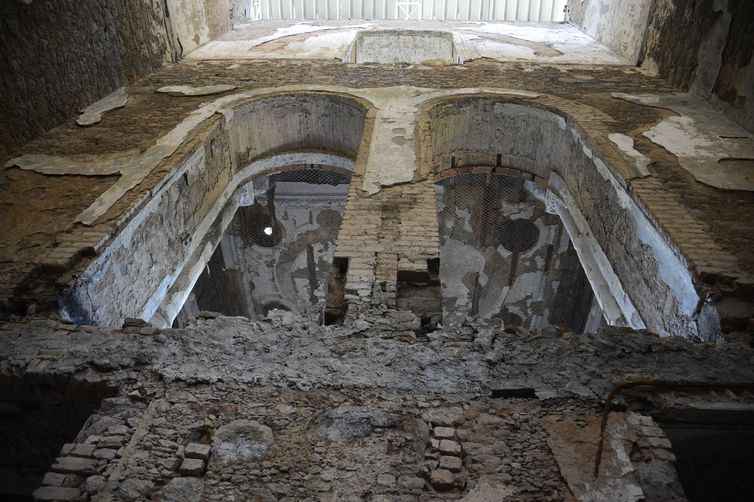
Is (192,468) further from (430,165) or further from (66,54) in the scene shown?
(66,54)

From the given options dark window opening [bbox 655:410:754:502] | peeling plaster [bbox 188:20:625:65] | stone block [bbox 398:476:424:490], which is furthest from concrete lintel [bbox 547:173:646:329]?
peeling plaster [bbox 188:20:625:65]

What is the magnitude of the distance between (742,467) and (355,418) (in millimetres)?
1777

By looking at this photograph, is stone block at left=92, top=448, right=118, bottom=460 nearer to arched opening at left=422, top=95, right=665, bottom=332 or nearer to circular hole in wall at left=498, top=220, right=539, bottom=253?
arched opening at left=422, top=95, right=665, bottom=332

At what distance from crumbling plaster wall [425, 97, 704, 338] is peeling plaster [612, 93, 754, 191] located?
657 mm

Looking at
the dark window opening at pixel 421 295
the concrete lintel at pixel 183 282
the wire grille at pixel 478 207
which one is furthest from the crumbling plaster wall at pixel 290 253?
the dark window opening at pixel 421 295

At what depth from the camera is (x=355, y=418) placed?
2.12 meters

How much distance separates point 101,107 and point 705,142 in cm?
619

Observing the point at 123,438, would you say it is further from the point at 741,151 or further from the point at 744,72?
the point at 744,72

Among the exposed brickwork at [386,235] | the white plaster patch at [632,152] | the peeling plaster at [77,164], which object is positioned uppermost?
the white plaster patch at [632,152]

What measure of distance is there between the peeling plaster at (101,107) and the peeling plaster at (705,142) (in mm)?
5561

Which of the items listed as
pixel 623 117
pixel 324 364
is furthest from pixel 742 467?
pixel 623 117

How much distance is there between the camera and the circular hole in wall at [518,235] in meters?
8.73

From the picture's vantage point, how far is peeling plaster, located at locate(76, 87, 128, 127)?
5335mm

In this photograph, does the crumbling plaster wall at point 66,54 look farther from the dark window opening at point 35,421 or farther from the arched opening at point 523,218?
the arched opening at point 523,218
